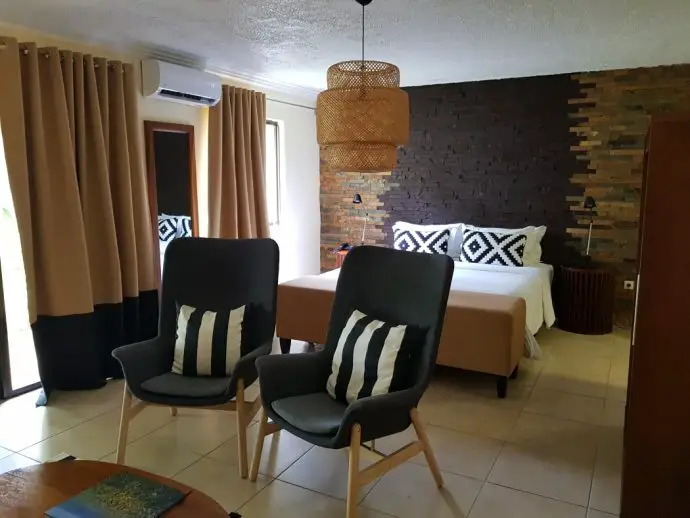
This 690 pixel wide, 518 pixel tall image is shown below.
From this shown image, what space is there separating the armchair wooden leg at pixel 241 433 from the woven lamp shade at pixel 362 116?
1.22 metres

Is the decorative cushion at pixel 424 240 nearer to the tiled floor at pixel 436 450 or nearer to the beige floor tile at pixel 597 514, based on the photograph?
the tiled floor at pixel 436 450

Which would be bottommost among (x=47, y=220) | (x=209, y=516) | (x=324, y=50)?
(x=209, y=516)

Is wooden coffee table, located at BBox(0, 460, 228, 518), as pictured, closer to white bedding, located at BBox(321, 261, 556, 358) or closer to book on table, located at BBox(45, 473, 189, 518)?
book on table, located at BBox(45, 473, 189, 518)

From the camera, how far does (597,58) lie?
164 inches

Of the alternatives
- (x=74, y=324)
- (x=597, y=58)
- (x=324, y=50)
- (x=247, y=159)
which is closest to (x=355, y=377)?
(x=74, y=324)

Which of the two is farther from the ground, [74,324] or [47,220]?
[47,220]

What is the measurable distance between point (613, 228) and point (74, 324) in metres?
4.26

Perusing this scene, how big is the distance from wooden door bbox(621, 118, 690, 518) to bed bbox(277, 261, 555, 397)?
1385 millimetres

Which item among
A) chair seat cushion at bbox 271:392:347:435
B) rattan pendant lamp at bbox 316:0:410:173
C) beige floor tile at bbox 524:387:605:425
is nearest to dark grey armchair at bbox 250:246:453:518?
chair seat cushion at bbox 271:392:347:435

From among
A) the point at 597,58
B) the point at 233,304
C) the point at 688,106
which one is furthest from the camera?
the point at 688,106

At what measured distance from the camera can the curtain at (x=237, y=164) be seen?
4.49 meters

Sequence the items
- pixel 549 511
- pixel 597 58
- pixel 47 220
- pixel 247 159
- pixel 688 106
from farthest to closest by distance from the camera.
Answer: pixel 247 159
pixel 688 106
pixel 597 58
pixel 47 220
pixel 549 511

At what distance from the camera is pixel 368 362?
2422 millimetres

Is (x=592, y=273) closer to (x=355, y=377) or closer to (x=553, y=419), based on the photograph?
(x=553, y=419)
